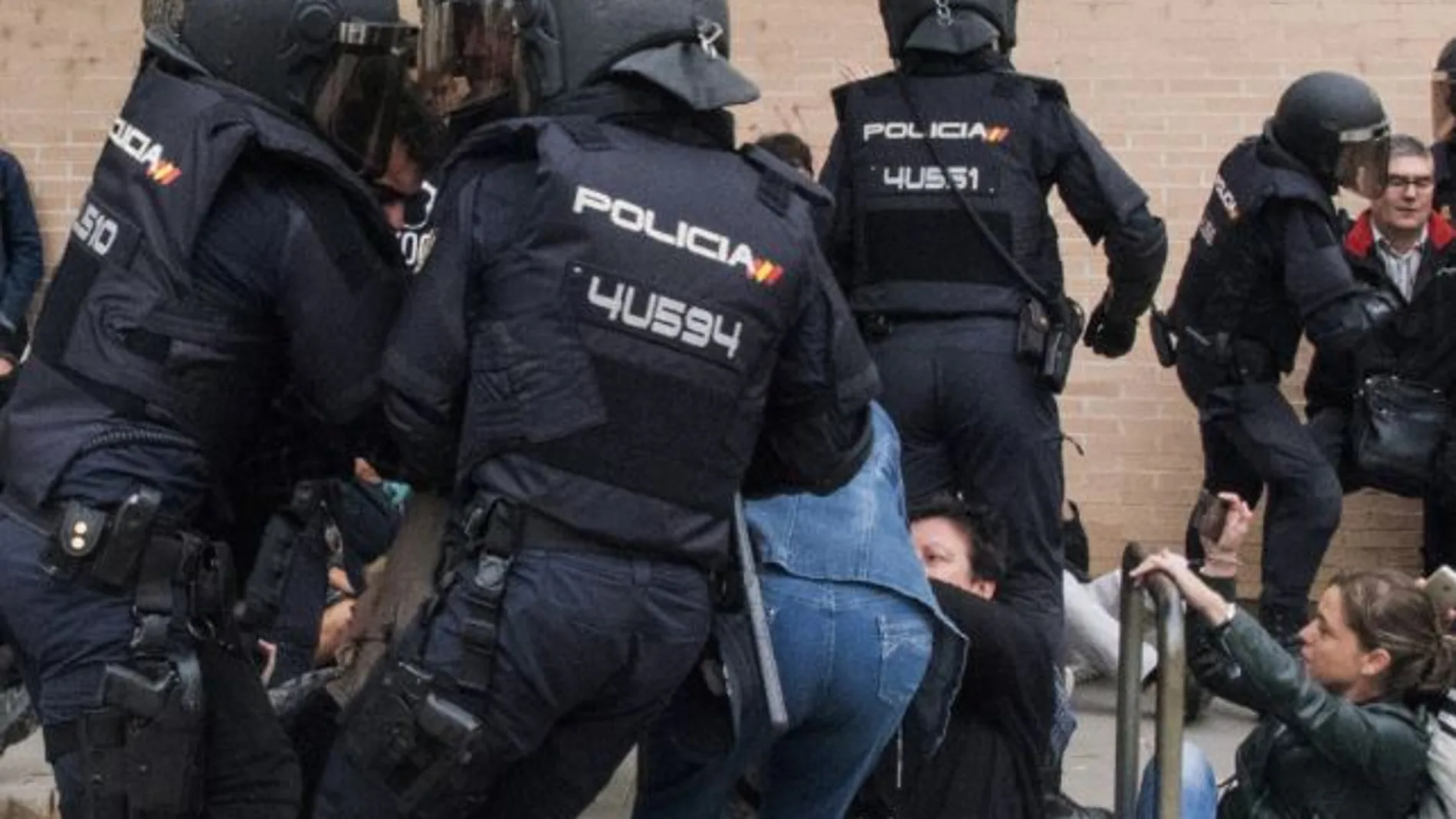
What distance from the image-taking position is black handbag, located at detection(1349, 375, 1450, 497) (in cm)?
841

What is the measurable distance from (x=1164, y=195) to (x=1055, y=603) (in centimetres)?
316

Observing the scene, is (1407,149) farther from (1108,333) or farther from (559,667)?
(559,667)

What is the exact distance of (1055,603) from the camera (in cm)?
665

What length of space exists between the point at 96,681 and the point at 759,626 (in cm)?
106

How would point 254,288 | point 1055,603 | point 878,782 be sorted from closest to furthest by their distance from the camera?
point 254,288
point 878,782
point 1055,603

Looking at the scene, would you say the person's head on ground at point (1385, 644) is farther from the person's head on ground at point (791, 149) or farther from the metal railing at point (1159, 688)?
the person's head on ground at point (791, 149)

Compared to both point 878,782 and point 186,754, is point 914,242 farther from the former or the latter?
point 186,754

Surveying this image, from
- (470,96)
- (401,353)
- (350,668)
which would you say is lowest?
(350,668)

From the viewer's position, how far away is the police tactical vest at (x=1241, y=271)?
8281 mm

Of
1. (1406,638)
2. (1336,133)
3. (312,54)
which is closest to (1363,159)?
(1336,133)

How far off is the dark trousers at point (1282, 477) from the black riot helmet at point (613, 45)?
4.19m

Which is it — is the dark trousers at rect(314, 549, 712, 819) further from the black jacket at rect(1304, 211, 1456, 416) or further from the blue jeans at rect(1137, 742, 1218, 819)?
the black jacket at rect(1304, 211, 1456, 416)

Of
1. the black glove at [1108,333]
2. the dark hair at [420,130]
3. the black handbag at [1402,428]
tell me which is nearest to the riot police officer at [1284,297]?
the black handbag at [1402,428]

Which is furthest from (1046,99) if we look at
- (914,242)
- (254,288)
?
(254,288)
